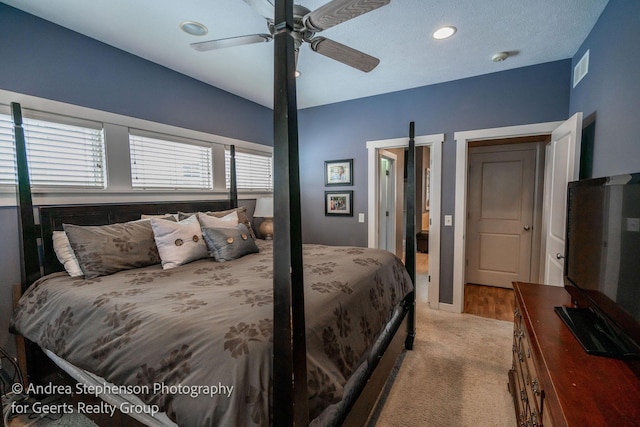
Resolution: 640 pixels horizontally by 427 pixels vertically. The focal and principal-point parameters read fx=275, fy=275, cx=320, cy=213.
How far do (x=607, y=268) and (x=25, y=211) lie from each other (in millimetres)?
3289

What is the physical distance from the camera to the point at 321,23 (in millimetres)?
1426

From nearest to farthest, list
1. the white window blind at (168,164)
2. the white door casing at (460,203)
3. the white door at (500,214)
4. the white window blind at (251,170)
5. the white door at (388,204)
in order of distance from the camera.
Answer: the white window blind at (168,164) → the white door casing at (460,203) → the white window blind at (251,170) → the white door at (500,214) → the white door at (388,204)

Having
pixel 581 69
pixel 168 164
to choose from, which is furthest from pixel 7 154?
pixel 581 69

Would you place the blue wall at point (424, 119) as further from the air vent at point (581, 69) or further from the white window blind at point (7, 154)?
the white window blind at point (7, 154)

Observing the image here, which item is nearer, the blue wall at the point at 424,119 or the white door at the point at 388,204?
the blue wall at the point at 424,119

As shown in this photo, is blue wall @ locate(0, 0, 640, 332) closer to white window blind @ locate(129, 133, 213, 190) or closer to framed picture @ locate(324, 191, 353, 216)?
framed picture @ locate(324, 191, 353, 216)

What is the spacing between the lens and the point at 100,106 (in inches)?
89.4

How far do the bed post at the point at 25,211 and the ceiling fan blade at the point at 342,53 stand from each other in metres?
2.04

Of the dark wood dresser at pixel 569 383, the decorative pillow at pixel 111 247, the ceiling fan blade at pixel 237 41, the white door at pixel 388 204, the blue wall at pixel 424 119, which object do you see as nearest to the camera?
the dark wood dresser at pixel 569 383

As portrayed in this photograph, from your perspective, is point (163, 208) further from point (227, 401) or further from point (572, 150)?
point (572, 150)

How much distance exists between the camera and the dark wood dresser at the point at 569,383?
75 centimetres

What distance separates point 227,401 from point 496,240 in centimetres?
428

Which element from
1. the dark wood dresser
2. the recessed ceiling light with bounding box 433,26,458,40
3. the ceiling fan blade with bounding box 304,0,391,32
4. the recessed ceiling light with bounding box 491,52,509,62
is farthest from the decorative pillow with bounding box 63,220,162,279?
the recessed ceiling light with bounding box 491,52,509,62

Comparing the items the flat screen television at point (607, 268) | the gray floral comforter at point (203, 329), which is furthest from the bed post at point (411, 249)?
the flat screen television at point (607, 268)
